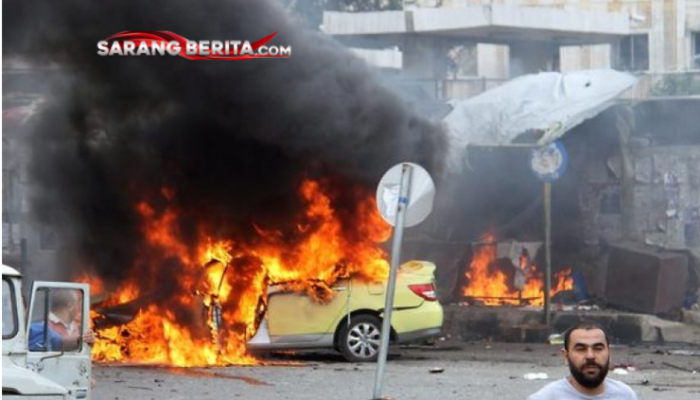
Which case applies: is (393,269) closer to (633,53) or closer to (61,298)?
(61,298)

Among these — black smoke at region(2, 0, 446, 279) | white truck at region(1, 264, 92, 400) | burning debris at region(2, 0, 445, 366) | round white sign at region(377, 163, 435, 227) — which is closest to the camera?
white truck at region(1, 264, 92, 400)

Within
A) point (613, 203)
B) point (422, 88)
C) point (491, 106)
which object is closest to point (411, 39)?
point (422, 88)

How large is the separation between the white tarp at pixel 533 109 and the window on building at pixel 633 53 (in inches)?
564

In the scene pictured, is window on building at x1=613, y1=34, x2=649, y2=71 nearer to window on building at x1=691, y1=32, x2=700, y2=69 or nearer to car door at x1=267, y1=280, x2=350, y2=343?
window on building at x1=691, y1=32, x2=700, y2=69

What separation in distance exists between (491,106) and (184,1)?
665cm

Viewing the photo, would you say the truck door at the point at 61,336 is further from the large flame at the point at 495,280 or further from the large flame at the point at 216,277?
the large flame at the point at 495,280

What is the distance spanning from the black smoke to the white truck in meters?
8.53

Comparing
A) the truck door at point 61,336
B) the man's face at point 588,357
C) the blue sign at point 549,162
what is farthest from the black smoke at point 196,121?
the man's face at point 588,357

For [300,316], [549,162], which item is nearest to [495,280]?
[549,162]

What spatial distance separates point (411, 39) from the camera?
35.1m

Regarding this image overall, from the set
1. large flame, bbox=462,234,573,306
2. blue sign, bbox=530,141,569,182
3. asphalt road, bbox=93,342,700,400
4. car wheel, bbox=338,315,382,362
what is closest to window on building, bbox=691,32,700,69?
large flame, bbox=462,234,573,306

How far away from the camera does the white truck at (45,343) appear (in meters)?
9.83

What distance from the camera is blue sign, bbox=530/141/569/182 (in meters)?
21.0

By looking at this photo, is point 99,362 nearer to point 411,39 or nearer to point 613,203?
point 613,203
